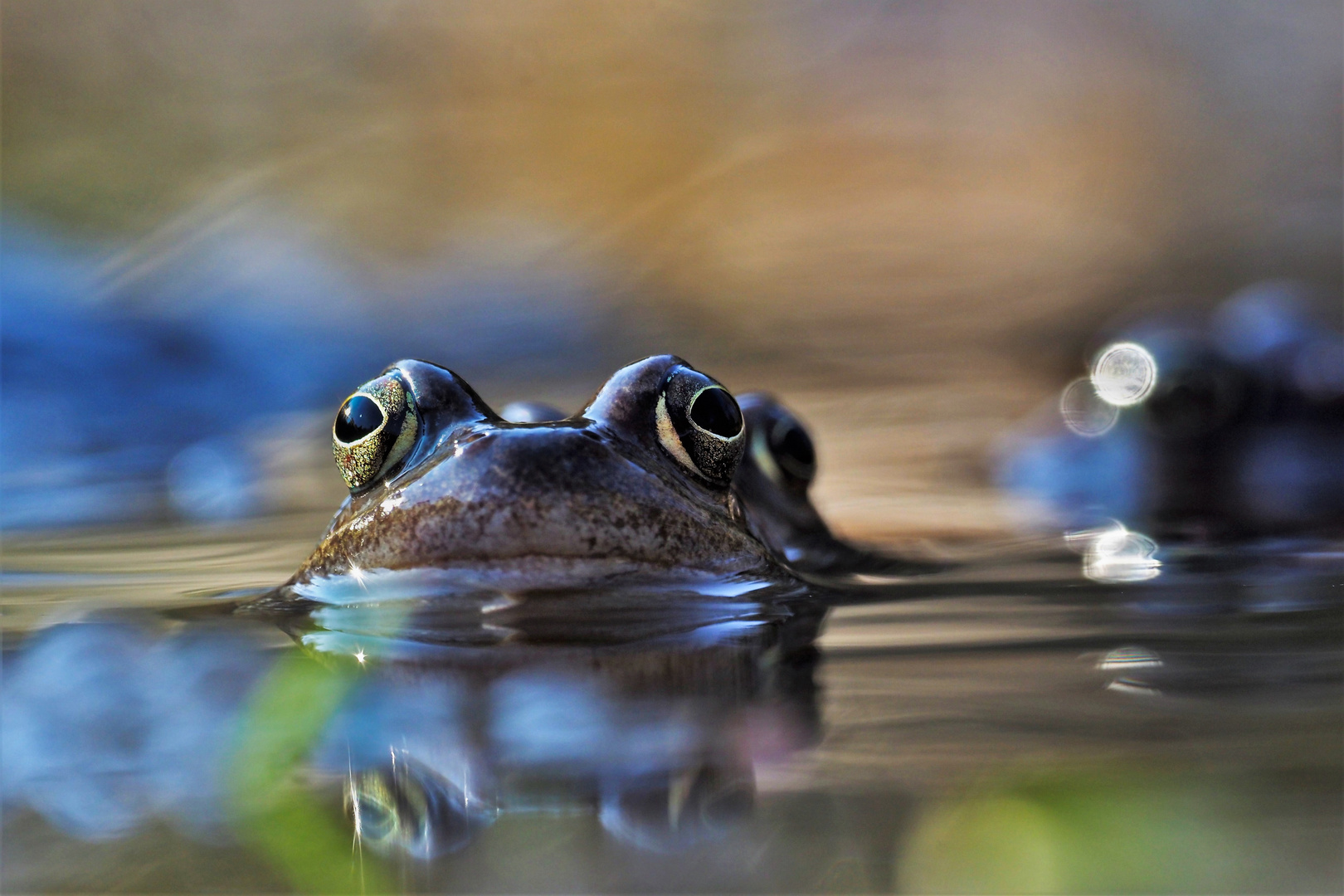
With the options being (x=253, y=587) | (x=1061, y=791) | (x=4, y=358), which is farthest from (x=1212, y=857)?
(x=4, y=358)

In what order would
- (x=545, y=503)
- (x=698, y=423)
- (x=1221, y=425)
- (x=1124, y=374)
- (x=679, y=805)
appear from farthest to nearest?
1. (x=1124, y=374)
2. (x=1221, y=425)
3. (x=698, y=423)
4. (x=545, y=503)
5. (x=679, y=805)

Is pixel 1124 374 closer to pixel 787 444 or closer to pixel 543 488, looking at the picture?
pixel 787 444

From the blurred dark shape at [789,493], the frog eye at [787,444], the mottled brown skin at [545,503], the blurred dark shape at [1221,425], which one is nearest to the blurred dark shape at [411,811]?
the mottled brown skin at [545,503]

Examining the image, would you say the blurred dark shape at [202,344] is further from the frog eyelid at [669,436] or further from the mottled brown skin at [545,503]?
the frog eyelid at [669,436]

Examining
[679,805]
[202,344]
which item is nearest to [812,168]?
[202,344]

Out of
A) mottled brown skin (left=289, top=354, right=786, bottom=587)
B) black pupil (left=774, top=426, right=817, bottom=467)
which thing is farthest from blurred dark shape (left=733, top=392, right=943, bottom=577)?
mottled brown skin (left=289, top=354, right=786, bottom=587)

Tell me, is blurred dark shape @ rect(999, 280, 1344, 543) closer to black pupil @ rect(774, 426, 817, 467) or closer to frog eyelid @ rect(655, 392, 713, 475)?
black pupil @ rect(774, 426, 817, 467)
